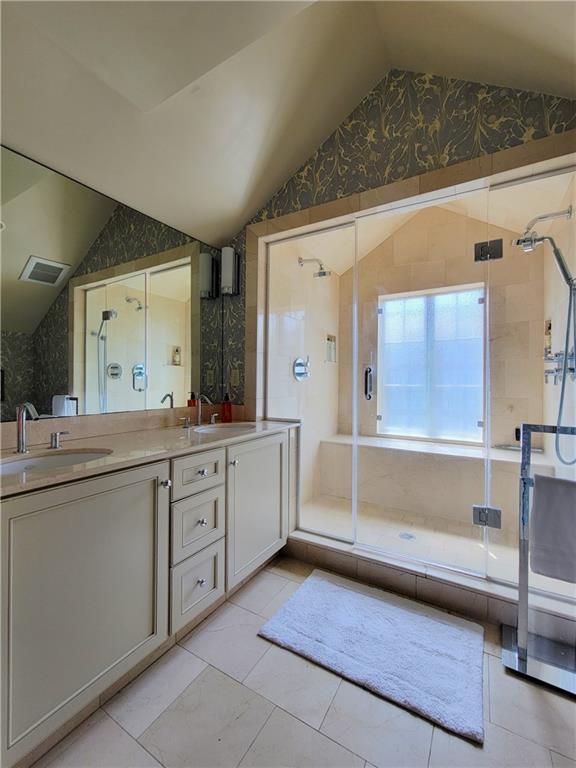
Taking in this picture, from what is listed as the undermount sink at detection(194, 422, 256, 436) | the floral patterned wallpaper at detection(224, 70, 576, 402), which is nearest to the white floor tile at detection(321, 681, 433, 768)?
the undermount sink at detection(194, 422, 256, 436)

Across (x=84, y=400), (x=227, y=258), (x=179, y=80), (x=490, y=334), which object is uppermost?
(x=179, y=80)

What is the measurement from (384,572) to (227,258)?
90.2 inches

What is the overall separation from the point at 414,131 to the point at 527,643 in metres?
2.61

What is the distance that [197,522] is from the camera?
144 centimetres

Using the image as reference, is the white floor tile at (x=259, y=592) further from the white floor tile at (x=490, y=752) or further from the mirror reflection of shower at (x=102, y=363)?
the mirror reflection of shower at (x=102, y=363)

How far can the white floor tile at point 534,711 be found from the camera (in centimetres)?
108

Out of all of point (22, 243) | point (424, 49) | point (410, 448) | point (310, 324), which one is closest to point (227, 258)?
point (310, 324)

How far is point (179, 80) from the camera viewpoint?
4.49 ft

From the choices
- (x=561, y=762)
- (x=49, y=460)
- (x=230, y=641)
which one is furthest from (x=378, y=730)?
(x=49, y=460)

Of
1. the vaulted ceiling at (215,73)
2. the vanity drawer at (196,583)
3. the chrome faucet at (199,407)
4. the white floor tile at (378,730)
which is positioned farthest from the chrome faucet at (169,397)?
the white floor tile at (378,730)

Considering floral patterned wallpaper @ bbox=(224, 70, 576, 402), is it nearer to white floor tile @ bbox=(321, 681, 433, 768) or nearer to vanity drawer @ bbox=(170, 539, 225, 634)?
vanity drawer @ bbox=(170, 539, 225, 634)

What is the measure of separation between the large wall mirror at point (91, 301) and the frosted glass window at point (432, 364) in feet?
5.70

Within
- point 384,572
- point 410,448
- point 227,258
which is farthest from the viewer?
point 410,448

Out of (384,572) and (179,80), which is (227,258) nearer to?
(179,80)
